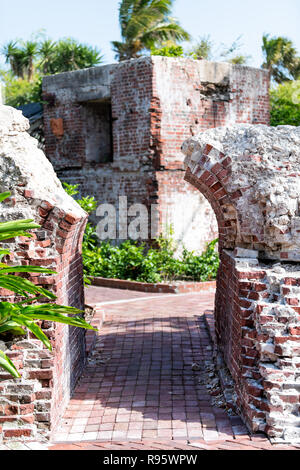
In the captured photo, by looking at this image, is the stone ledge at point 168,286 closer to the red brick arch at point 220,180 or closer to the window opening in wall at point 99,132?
the window opening in wall at point 99,132

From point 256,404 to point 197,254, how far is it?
7469 mm

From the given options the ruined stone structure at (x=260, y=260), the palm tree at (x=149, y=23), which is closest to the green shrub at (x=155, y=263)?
the ruined stone structure at (x=260, y=260)

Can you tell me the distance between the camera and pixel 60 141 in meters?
12.3

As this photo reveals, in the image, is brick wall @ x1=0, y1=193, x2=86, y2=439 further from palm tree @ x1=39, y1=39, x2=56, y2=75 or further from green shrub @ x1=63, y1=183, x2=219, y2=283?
palm tree @ x1=39, y1=39, x2=56, y2=75

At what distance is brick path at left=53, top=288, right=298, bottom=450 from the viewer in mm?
3584

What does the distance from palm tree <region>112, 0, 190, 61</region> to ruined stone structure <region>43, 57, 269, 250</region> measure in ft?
30.5

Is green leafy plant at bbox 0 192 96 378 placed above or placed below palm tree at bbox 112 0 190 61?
below

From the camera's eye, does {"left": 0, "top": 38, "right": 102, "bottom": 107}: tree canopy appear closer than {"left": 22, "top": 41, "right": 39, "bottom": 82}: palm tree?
Yes

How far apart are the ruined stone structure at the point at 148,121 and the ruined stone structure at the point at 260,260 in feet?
19.1

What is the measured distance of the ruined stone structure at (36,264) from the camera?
3629mm

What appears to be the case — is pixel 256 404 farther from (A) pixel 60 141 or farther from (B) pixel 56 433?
(A) pixel 60 141

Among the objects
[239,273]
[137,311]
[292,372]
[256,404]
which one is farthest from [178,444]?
[137,311]

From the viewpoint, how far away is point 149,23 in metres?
20.3

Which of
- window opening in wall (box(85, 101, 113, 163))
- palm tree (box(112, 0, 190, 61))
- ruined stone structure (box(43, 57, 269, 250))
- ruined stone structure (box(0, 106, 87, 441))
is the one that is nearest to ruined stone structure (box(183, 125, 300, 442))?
ruined stone structure (box(0, 106, 87, 441))
